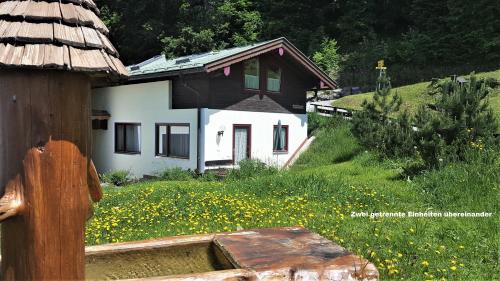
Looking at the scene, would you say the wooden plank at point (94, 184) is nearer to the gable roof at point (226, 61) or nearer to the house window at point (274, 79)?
the gable roof at point (226, 61)

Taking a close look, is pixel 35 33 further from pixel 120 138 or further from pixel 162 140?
pixel 120 138

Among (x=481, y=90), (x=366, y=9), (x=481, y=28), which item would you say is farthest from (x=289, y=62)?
(x=366, y=9)

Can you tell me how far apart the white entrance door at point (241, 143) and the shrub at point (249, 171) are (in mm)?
1182

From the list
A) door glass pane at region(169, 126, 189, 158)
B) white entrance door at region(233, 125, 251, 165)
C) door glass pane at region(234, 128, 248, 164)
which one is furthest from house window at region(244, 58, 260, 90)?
door glass pane at region(169, 126, 189, 158)

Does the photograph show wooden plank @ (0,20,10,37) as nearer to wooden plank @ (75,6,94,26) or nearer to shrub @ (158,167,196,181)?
wooden plank @ (75,6,94,26)

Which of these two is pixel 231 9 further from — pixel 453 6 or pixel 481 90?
pixel 481 90

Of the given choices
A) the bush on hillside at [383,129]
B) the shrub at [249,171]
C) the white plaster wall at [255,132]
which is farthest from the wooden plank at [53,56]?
the white plaster wall at [255,132]

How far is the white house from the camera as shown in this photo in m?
17.3

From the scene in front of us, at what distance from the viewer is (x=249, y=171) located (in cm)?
1638

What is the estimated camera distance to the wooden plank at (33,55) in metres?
2.43

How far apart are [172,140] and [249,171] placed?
12.7 feet

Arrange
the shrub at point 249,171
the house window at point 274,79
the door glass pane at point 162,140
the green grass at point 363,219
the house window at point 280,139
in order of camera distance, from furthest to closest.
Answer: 1. the house window at point 280,139
2. the house window at point 274,79
3. the door glass pane at point 162,140
4. the shrub at point 249,171
5. the green grass at point 363,219

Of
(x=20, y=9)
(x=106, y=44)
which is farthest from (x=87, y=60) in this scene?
(x=20, y=9)

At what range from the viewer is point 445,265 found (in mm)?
5488
